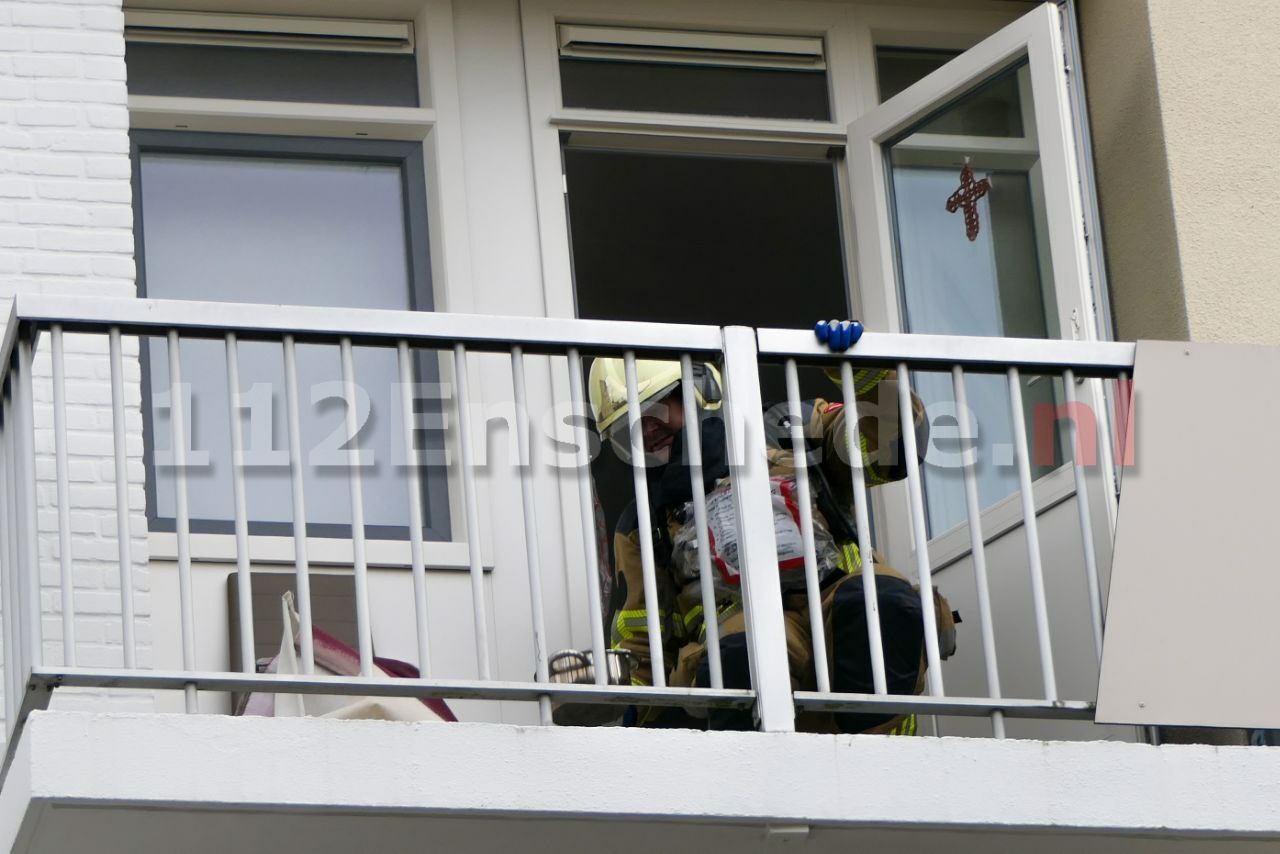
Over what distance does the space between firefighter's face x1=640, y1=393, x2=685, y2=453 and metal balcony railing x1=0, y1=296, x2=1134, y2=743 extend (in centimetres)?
84

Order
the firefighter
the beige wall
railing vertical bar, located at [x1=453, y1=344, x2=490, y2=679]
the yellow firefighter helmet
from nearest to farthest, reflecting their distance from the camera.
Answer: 1. railing vertical bar, located at [x1=453, y1=344, x2=490, y2=679]
2. the firefighter
3. the yellow firefighter helmet
4. the beige wall

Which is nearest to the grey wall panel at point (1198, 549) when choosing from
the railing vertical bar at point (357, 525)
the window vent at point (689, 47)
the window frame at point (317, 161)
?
the railing vertical bar at point (357, 525)

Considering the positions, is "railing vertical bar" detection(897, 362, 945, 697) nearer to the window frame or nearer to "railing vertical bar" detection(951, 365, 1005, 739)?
"railing vertical bar" detection(951, 365, 1005, 739)

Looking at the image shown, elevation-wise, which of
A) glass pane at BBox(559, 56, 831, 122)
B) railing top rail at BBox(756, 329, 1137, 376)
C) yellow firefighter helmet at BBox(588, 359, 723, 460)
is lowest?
railing top rail at BBox(756, 329, 1137, 376)

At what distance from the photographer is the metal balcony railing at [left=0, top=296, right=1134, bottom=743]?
504cm

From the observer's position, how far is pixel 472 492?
532 cm

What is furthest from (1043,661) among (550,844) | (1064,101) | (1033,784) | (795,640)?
(1064,101)

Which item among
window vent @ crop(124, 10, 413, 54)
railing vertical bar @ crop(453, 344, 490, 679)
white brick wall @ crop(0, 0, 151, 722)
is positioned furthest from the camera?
window vent @ crop(124, 10, 413, 54)

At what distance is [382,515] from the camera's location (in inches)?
279

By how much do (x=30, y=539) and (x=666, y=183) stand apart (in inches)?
199

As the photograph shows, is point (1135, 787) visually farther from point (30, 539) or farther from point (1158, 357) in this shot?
point (30, 539)

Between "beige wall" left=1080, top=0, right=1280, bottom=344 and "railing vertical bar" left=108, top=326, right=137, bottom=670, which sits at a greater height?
"beige wall" left=1080, top=0, right=1280, bottom=344

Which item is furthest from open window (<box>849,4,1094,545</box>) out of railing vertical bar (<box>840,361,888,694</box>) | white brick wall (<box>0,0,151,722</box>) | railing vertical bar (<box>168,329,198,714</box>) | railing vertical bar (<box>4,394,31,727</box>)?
railing vertical bar (<box>4,394,31,727</box>)

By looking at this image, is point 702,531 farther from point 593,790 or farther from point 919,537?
point 593,790
